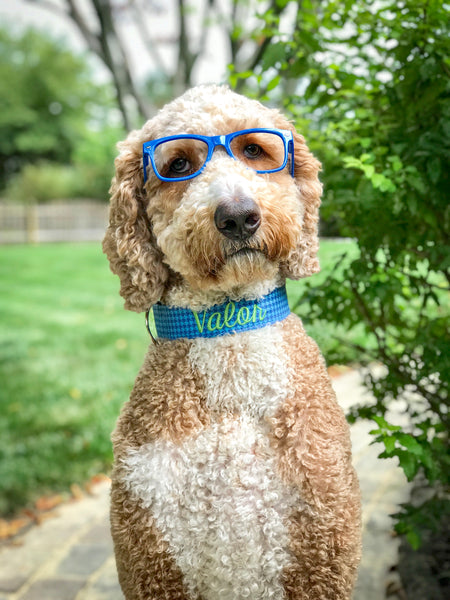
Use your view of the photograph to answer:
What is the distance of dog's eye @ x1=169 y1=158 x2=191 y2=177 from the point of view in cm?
149

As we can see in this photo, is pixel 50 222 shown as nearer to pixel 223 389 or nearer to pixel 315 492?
pixel 223 389

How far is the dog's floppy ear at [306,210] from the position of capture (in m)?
1.56

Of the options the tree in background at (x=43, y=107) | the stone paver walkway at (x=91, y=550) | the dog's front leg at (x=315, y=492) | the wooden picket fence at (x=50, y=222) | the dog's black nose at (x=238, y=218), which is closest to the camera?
the dog's black nose at (x=238, y=218)

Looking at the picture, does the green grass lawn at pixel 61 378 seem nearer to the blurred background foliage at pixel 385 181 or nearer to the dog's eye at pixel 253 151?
the blurred background foliage at pixel 385 181

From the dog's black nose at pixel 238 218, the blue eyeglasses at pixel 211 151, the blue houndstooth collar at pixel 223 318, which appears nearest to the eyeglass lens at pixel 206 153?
the blue eyeglasses at pixel 211 151

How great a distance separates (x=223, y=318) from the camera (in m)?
1.48

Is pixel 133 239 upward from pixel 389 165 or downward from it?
downward

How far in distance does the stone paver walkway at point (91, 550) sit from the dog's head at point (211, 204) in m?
1.06

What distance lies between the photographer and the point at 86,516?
10.6ft

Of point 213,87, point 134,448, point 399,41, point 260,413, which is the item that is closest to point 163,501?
point 134,448

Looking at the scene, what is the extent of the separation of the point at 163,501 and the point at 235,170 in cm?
77

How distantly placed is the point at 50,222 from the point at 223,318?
21413 mm

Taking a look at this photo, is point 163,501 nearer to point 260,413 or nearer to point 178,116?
point 260,413

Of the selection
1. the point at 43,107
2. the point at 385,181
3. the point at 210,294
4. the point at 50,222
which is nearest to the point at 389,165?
the point at 385,181
